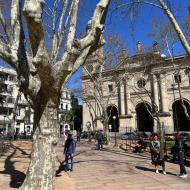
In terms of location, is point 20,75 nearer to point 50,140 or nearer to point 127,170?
point 50,140

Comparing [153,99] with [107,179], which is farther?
[153,99]

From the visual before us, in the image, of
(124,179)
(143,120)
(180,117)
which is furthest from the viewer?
(143,120)

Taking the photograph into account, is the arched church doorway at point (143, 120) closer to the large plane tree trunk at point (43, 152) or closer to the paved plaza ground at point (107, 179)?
the paved plaza ground at point (107, 179)

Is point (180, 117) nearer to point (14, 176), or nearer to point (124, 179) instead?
point (124, 179)

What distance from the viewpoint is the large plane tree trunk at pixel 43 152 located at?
6.45 meters

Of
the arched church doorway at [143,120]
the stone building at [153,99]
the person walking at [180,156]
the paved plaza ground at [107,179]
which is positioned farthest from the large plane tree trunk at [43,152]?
the arched church doorway at [143,120]

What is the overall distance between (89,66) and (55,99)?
22.2m

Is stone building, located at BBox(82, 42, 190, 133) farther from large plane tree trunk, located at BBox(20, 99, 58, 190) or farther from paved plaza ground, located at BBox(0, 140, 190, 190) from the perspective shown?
large plane tree trunk, located at BBox(20, 99, 58, 190)

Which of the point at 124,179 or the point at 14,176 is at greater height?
the point at 14,176

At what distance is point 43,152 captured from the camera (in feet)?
21.5

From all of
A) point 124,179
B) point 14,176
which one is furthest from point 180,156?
point 14,176

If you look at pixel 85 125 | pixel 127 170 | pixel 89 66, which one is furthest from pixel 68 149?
pixel 85 125

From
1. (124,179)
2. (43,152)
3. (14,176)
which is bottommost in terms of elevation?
(124,179)

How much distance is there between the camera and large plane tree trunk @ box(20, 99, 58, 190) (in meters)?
6.45
